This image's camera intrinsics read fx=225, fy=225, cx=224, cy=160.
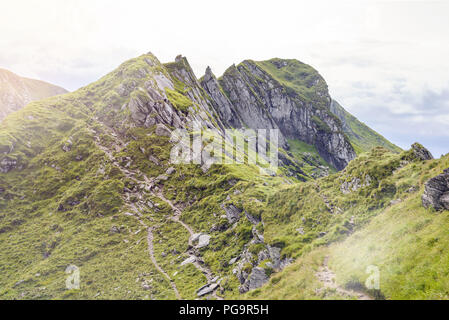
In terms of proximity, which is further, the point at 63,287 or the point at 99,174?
the point at 99,174

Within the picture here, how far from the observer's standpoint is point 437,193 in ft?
70.0

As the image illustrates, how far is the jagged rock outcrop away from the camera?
20.6 meters

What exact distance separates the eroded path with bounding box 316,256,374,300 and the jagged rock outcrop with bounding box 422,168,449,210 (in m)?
11.2

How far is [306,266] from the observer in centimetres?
2505

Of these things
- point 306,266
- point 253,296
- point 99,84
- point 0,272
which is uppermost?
point 99,84

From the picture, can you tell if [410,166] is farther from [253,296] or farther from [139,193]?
[139,193]

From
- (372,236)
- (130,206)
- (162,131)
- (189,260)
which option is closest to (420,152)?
(372,236)

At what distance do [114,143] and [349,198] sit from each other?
4163 inches

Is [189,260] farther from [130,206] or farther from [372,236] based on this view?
[372,236]

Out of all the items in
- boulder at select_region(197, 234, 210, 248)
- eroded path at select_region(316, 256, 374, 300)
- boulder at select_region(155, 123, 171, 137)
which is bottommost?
boulder at select_region(197, 234, 210, 248)

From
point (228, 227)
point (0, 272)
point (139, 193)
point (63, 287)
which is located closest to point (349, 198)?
point (228, 227)

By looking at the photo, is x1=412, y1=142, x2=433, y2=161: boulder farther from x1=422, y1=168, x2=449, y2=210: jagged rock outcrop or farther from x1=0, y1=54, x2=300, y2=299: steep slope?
x1=0, y1=54, x2=300, y2=299: steep slope

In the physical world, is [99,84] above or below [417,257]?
above

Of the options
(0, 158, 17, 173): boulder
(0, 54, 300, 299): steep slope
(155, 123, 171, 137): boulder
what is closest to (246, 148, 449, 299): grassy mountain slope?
(0, 54, 300, 299): steep slope
